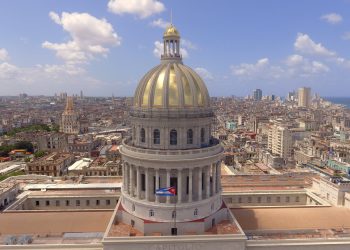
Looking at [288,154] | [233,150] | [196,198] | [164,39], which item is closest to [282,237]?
[196,198]

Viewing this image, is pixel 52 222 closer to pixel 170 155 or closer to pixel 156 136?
pixel 156 136

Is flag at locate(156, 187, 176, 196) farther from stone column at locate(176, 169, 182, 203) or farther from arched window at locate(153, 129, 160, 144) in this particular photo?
arched window at locate(153, 129, 160, 144)

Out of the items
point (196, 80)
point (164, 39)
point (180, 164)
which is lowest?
point (180, 164)

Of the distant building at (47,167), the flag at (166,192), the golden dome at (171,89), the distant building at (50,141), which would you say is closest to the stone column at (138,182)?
the flag at (166,192)

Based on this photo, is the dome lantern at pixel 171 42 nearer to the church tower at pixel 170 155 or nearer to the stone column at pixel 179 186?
the church tower at pixel 170 155

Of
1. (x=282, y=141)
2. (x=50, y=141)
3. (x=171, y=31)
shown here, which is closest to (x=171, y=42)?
(x=171, y=31)

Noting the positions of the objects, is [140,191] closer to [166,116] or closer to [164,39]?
[166,116]
